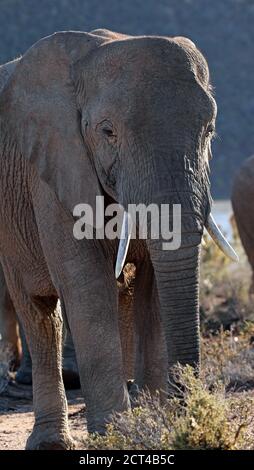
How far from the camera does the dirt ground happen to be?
27.5 feet

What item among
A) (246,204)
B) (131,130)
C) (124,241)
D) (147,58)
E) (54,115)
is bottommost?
(124,241)

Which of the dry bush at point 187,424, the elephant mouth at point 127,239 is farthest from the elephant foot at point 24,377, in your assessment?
the elephant mouth at point 127,239

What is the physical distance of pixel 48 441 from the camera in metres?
7.60

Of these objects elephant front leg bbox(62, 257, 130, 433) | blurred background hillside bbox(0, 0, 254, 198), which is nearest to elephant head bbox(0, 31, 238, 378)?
elephant front leg bbox(62, 257, 130, 433)

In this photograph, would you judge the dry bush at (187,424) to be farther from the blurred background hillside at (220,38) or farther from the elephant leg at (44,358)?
the blurred background hillside at (220,38)

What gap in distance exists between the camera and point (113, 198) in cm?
689

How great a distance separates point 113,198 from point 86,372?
0.84 metres

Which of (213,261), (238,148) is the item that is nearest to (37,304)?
(213,261)

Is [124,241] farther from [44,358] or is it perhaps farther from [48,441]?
[48,441]

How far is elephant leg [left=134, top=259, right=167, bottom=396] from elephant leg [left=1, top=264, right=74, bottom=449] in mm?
443

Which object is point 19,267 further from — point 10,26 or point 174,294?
point 10,26

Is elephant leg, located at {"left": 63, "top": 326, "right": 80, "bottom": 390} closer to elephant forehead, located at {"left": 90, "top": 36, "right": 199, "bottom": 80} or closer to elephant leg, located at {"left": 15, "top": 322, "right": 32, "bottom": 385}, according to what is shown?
elephant leg, located at {"left": 15, "top": 322, "right": 32, "bottom": 385}

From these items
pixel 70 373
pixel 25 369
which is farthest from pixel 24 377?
pixel 70 373

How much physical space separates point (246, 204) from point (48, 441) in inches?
336
